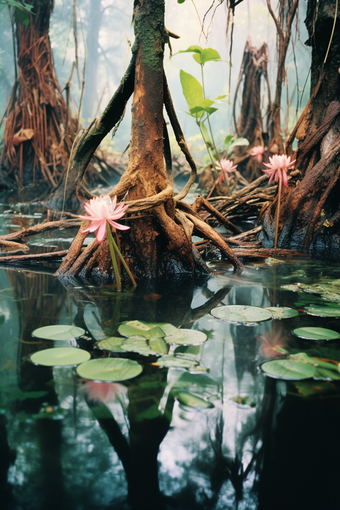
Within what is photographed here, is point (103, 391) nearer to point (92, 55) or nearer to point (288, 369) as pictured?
point (288, 369)

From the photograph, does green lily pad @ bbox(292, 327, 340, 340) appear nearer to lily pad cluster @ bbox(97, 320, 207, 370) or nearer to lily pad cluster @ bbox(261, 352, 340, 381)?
lily pad cluster @ bbox(261, 352, 340, 381)

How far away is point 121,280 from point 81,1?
19504mm

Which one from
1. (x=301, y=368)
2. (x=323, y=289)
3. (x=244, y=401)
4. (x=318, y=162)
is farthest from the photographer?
(x=318, y=162)

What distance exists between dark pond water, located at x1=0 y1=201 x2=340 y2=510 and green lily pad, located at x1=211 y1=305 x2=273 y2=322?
8 cm

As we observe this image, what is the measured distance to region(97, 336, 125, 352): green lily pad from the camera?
1020 millimetres

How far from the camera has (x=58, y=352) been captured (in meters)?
0.99

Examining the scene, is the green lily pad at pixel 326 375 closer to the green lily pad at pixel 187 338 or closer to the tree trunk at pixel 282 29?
the green lily pad at pixel 187 338

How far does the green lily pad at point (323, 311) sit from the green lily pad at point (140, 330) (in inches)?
21.7

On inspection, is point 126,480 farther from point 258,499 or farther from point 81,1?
point 81,1

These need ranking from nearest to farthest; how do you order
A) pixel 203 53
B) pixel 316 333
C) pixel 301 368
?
1. pixel 301 368
2. pixel 316 333
3. pixel 203 53

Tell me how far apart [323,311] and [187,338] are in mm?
524

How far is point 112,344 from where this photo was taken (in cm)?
105

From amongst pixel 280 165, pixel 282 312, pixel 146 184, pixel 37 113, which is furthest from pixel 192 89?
pixel 37 113

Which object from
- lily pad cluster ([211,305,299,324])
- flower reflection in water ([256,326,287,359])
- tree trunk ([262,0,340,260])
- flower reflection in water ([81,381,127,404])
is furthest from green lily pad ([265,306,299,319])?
tree trunk ([262,0,340,260])
